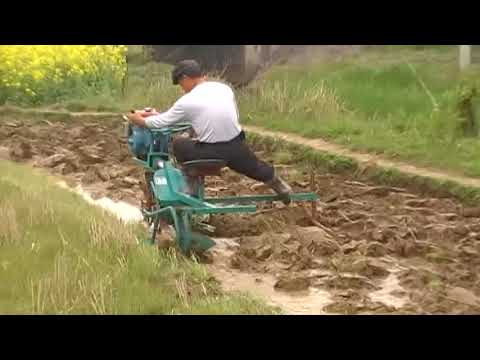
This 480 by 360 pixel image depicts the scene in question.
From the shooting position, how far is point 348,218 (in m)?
8.20

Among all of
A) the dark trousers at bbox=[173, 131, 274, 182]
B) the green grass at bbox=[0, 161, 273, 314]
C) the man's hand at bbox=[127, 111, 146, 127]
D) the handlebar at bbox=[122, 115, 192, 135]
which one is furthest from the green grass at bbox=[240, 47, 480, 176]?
the green grass at bbox=[0, 161, 273, 314]

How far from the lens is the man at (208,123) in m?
7.18

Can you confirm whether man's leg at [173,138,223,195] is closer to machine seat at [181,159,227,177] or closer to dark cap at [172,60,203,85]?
machine seat at [181,159,227,177]

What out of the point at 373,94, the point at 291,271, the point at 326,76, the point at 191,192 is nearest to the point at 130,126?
the point at 191,192

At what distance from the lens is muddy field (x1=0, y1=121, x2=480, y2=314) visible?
6.10 meters

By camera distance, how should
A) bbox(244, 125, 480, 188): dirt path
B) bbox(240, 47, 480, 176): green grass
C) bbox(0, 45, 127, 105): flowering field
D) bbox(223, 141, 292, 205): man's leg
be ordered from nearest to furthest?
bbox(223, 141, 292, 205): man's leg
bbox(244, 125, 480, 188): dirt path
bbox(240, 47, 480, 176): green grass
bbox(0, 45, 127, 105): flowering field

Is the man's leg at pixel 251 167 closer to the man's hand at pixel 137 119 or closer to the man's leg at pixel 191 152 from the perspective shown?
the man's leg at pixel 191 152

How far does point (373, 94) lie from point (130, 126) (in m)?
6.19

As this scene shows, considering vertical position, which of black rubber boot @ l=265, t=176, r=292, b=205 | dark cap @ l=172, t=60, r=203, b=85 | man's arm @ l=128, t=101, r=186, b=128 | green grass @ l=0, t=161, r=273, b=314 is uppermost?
dark cap @ l=172, t=60, r=203, b=85

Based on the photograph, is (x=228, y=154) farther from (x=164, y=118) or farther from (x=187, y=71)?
(x=187, y=71)

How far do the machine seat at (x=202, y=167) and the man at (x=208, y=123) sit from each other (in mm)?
55
